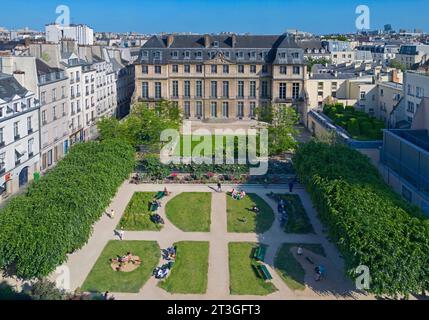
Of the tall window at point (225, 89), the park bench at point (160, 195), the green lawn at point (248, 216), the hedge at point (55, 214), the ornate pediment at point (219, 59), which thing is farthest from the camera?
the tall window at point (225, 89)

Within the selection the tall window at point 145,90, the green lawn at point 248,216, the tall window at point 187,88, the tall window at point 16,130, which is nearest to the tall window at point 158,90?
the tall window at point 145,90

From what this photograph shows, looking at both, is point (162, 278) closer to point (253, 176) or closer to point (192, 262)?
point (192, 262)

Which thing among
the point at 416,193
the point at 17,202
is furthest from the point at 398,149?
the point at 17,202

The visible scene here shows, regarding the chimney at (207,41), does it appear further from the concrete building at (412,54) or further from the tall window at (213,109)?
Result: the concrete building at (412,54)

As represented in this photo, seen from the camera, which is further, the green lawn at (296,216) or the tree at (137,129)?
the tree at (137,129)

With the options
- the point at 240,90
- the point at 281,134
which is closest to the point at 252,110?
the point at 240,90
